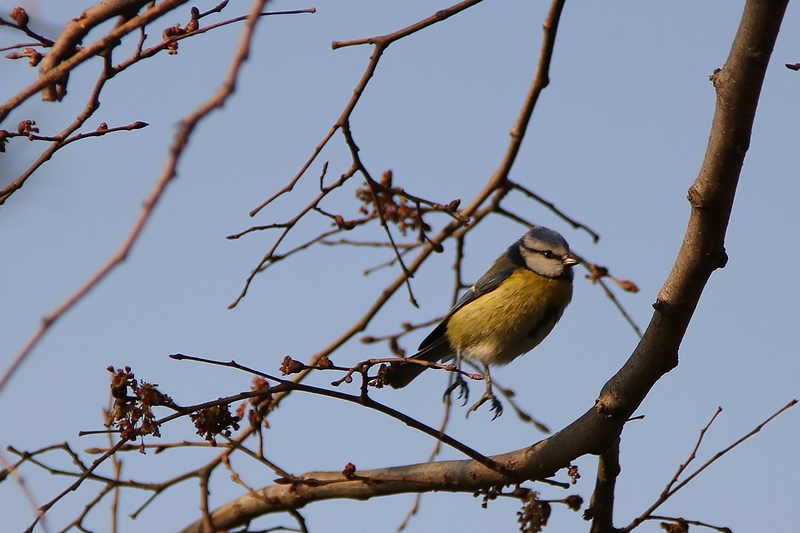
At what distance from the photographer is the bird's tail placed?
185 inches

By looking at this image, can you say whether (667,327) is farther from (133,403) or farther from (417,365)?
(417,365)

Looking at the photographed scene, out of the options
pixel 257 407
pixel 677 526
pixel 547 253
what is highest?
pixel 547 253

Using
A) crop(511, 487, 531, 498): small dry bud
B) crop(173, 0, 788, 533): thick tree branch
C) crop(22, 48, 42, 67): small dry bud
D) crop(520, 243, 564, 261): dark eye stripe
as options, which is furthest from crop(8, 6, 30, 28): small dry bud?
crop(520, 243, 564, 261): dark eye stripe

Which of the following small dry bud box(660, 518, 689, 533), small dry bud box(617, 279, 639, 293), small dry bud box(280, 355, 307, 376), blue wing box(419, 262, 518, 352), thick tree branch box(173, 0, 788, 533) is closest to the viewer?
thick tree branch box(173, 0, 788, 533)

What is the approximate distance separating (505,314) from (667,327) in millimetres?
2264

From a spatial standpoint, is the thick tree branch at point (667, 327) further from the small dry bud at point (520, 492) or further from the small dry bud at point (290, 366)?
the small dry bud at point (290, 366)

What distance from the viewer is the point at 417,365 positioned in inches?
183

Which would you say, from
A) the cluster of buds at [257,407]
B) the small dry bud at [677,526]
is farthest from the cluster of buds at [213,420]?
the small dry bud at [677,526]

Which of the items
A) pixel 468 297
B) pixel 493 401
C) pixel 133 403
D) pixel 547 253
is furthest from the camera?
pixel 547 253

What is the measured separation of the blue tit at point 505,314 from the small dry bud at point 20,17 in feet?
8.54

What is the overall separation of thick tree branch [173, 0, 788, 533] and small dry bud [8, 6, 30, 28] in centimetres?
168

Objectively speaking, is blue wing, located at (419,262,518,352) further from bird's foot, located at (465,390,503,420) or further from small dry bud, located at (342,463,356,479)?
small dry bud, located at (342,463,356,479)

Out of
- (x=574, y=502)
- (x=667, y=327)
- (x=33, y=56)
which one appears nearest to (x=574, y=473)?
(x=574, y=502)

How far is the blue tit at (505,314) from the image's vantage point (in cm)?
473
